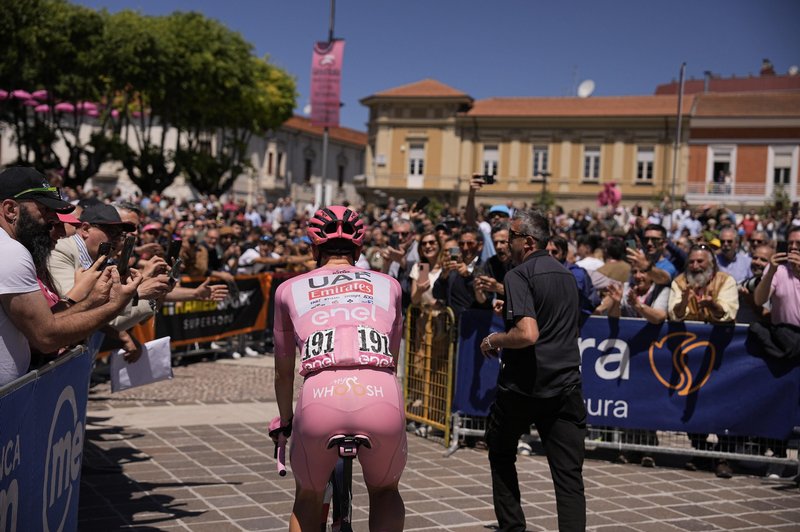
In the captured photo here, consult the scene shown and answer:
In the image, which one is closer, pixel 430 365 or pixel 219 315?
pixel 430 365

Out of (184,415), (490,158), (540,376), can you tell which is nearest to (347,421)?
(540,376)

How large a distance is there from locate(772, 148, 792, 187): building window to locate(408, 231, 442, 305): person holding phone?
60.0 meters

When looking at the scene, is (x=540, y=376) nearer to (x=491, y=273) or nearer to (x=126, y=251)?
(x=126, y=251)

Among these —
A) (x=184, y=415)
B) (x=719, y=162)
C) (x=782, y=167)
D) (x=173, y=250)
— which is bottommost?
(x=184, y=415)

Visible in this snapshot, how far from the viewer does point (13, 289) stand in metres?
4.05

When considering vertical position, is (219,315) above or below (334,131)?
below

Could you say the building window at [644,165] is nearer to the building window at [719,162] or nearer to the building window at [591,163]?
the building window at [591,163]

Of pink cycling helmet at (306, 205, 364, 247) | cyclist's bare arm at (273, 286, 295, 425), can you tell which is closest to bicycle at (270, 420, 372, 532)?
cyclist's bare arm at (273, 286, 295, 425)

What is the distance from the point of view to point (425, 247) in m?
9.68

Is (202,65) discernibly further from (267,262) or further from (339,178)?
(339,178)

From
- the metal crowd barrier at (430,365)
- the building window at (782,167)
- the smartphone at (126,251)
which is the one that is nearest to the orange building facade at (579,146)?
the building window at (782,167)

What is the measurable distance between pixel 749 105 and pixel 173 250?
6653 centimetres

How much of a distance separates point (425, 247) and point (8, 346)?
5.89 metres

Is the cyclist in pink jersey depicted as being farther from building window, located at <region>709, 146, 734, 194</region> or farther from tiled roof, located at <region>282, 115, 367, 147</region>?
tiled roof, located at <region>282, 115, 367, 147</region>
